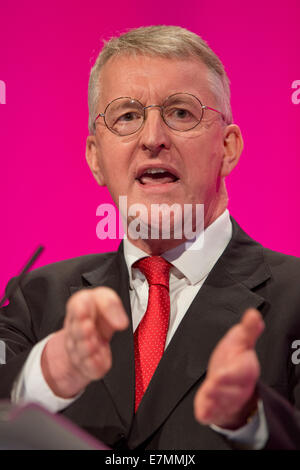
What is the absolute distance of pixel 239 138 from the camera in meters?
1.66

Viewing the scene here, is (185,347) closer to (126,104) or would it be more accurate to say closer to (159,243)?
(159,243)

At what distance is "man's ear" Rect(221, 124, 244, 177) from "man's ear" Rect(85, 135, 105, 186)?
339mm

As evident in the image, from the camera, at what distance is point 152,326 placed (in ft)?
4.52

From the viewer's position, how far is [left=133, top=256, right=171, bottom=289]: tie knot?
1462 mm

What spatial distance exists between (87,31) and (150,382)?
123cm

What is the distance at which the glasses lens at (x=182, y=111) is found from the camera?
4.88ft

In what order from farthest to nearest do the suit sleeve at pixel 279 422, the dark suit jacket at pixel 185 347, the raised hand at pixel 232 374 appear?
the dark suit jacket at pixel 185 347 < the suit sleeve at pixel 279 422 < the raised hand at pixel 232 374

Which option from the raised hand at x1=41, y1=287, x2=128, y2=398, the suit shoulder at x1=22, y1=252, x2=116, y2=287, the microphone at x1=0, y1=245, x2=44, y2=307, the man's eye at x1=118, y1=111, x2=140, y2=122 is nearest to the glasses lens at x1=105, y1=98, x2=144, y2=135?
the man's eye at x1=118, y1=111, x2=140, y2=122

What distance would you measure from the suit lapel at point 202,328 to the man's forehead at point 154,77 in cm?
40

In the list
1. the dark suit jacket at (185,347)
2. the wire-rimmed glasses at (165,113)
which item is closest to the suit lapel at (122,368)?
the dark suit jacket at (185,347)

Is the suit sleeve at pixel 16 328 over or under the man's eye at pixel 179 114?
under

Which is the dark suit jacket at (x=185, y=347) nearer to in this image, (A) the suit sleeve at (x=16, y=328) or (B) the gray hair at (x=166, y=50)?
(A) the suit sleeve at (x=16, y=328)

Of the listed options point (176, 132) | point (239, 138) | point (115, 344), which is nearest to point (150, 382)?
point (115, 344)

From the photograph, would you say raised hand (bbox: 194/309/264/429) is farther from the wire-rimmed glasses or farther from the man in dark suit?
the wire-rimmed glasses
